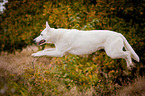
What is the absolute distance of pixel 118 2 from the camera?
520 cm

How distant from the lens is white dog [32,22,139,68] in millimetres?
2926

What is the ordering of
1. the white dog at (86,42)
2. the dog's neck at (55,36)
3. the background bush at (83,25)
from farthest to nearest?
the background bush at (83,25)
the dog's neck at (55,36)
the white dog at (86,42)

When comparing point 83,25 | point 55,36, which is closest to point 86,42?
point 55,36

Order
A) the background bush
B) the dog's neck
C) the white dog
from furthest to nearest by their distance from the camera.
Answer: the background bush < the dog's neck < the white dog

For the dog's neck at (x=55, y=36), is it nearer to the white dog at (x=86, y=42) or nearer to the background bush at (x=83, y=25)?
the white dog at (x=86, y=42)

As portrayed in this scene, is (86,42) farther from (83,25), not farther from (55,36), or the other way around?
(83,25)

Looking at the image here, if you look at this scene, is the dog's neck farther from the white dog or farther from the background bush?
the background bush

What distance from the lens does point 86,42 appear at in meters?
2.93

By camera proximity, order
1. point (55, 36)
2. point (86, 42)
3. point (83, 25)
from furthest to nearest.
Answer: point (83, 25), point (55, 36), point (86, 42)

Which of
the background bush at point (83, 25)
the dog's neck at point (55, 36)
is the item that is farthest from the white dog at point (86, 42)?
the background bush at point (83, 25)

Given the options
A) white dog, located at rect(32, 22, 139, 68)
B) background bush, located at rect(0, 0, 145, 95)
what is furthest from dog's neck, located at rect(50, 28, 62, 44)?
background bush, located at rect(0, 0, 145, 95)

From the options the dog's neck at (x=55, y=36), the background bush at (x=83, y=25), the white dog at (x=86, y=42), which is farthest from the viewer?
the background bush at (x=83, y=25)

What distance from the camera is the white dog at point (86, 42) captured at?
293 centimetres

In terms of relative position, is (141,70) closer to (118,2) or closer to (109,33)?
(118,2)
